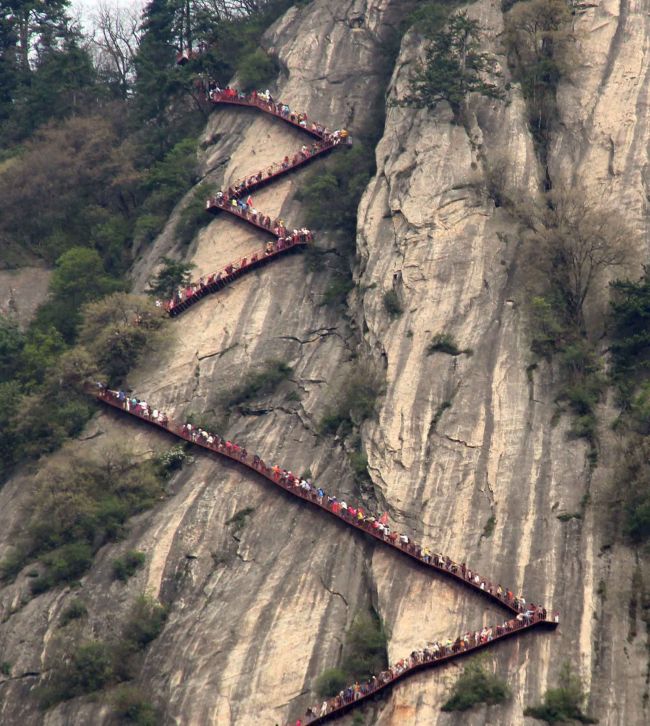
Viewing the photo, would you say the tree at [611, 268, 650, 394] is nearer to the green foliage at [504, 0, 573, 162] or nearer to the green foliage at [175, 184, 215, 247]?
the green foliage at [504, 0, 573, 162]

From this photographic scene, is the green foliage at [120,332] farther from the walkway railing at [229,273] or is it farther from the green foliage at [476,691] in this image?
the green foliage at [476,691]

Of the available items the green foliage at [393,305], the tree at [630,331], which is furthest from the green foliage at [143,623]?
the tree at [630,331]

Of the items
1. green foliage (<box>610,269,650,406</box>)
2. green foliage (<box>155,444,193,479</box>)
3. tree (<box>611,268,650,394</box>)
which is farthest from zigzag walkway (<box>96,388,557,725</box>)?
tree (<box>611,268,650,394</box>)

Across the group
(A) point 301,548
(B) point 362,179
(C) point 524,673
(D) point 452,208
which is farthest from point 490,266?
(C) point 524,673

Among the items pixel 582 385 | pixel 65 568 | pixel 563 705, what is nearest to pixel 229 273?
pixel 65 568

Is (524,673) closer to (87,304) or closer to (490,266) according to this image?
(490,266)

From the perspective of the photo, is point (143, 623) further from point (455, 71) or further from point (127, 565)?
point (455, 71)
